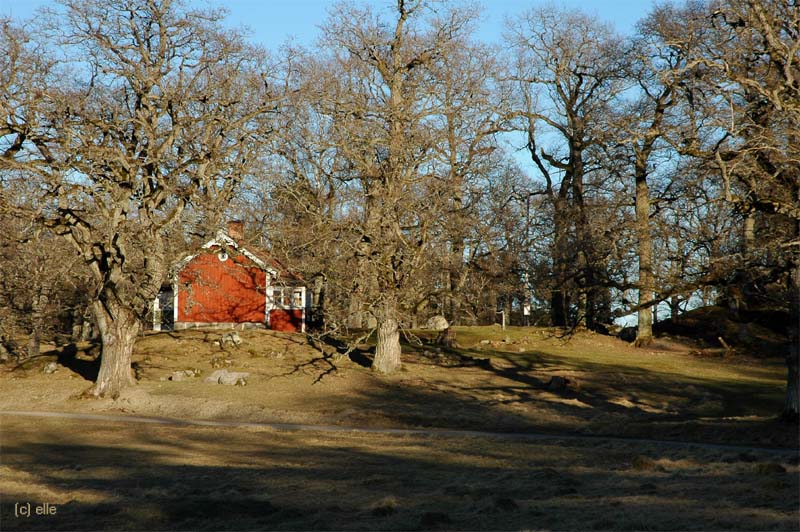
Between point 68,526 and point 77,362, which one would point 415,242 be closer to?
point 77,362

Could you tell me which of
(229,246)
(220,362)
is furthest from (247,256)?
(220,362)

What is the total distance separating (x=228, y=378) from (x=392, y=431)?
35.5 feet

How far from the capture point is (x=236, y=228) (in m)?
33.8

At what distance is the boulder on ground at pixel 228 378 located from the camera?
30969 mm

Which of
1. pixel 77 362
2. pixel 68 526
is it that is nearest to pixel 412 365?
pixel 77 362

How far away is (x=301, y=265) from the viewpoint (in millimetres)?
31844

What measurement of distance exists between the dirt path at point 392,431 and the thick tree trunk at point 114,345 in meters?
2.35

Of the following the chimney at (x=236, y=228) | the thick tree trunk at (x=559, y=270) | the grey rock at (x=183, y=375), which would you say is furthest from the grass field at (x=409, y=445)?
the chimney at (x=236, y=228)

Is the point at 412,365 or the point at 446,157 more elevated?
the point at 446,157

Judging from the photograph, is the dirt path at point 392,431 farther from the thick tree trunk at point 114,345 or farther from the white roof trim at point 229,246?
the white roof trim at point 229,246

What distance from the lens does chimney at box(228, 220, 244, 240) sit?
30275 millimetres

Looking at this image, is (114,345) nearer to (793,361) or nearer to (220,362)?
(220,362)

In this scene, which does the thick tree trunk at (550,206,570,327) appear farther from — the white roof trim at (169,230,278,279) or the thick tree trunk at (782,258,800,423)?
the white roof trim at (169,230,278,279)

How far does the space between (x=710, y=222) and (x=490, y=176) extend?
1869 cm
